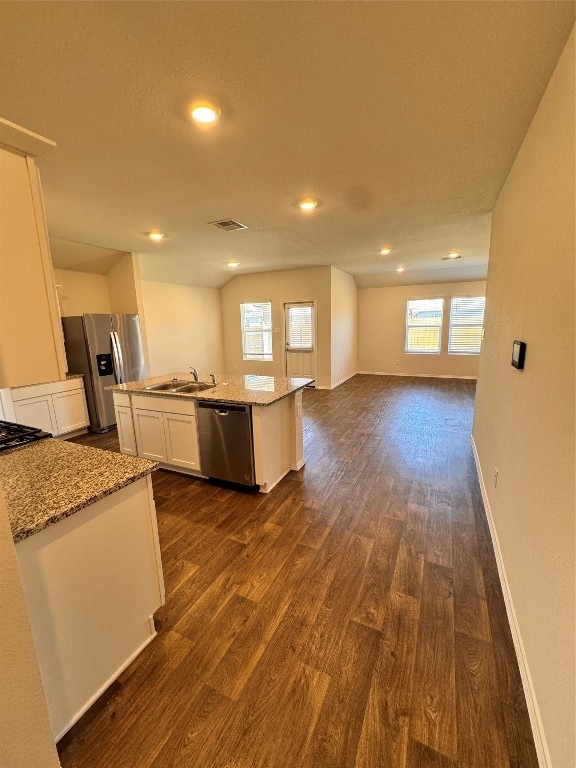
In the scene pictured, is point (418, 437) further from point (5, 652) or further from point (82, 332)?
point (82, 332)

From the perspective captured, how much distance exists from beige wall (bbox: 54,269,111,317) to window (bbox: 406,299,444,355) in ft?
22.1

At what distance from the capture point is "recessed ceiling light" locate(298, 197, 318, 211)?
301 centimetres

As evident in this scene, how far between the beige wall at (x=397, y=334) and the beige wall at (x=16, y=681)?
27.7 feet

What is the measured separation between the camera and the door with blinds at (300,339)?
7.02 metres

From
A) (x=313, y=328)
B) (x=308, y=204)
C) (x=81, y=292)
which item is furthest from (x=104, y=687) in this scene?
(x=313, y=328)

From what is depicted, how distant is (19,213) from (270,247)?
14.2 ft

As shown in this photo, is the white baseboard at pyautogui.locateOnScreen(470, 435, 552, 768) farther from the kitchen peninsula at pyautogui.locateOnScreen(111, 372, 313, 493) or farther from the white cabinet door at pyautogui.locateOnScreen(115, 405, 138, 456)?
the white cabinet door at pyautogui.locateOnScreen(115, 405, 138, 456)

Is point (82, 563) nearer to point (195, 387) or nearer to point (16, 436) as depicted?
point (16, 436)

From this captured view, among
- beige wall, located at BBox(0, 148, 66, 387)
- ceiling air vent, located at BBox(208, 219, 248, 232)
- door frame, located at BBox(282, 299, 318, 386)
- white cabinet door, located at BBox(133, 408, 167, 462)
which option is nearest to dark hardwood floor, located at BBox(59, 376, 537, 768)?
white cabinet door, located at BBox(133, 408, 167, 462)

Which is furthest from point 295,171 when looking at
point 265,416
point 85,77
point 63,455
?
point 63,455

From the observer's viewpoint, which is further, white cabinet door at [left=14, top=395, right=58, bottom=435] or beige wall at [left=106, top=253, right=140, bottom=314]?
beige wall at [left=106, top=253, right=140, bottom=314]

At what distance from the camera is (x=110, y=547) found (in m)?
1.33

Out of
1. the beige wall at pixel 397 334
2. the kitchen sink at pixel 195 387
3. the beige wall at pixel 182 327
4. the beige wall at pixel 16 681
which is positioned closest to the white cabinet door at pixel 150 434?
the kitchen sink at pixel 195 387

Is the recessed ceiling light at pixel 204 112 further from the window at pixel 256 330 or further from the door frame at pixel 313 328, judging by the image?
the window at pixel 256 330
